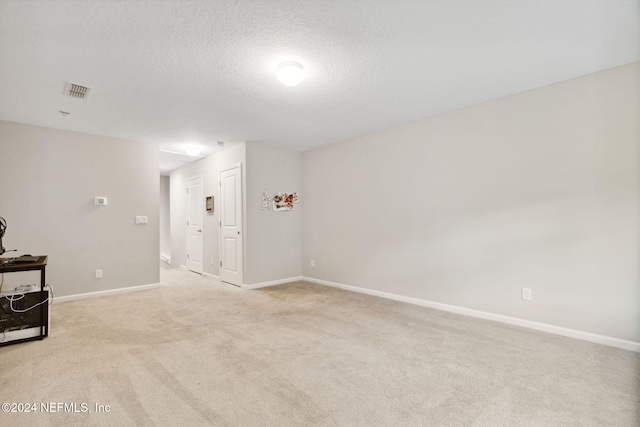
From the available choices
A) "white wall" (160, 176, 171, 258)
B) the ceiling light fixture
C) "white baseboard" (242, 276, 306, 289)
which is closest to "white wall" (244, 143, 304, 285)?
"white baseboard" (242, 276, 306, 289)

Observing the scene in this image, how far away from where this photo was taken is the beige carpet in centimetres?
174

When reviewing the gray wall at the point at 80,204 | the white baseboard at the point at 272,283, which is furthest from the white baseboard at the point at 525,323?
the gray wall at the point at 80,204

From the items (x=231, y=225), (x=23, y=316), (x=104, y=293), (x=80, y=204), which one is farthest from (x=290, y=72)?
(x=104, y=293)

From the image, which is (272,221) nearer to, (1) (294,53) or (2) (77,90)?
(2) (77,90)

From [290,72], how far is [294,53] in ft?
0.49

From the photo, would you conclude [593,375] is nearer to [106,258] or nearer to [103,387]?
[103,387]

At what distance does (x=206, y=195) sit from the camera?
610cm

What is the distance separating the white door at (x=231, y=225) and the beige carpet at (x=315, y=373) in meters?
1.71

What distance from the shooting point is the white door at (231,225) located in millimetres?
5164

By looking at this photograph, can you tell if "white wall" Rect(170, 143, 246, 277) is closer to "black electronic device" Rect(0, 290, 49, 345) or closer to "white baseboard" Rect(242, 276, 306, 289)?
"white baseboard" Rect(242, 276, 306, 289)

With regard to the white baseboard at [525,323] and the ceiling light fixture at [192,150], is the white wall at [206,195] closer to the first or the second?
the ceiling light fixture at [192,150]

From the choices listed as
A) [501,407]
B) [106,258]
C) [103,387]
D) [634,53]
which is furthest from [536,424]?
[106,258]

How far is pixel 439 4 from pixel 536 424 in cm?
259

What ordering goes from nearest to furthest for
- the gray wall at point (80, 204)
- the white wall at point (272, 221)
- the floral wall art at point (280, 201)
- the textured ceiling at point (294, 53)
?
the textured ceiling at point (294, 53) < the gray wall at point (80, 204) < the white wall at point (272, 221) < the floral wall art at point (280, 201)
